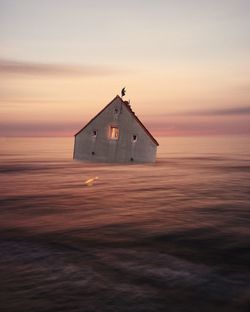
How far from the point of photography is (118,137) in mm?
49969

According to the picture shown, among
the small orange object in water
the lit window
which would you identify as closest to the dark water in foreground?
the small orange object in water

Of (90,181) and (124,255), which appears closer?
(124,255)

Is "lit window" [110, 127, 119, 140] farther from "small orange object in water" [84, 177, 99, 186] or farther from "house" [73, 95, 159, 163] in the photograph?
"small orange object in water" [84, 177, 99, 186]

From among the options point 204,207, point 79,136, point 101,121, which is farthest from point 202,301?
point 79,136

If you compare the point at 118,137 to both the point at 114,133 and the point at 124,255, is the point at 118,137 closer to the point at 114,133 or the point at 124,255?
the point at 114,133

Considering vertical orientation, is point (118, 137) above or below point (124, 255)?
above

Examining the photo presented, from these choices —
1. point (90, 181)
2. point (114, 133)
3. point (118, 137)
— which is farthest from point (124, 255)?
point (114, 133)

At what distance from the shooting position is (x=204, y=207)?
21.0 metres

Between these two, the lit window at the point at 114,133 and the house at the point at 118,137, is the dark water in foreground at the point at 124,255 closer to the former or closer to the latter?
the house at the point at 118,137

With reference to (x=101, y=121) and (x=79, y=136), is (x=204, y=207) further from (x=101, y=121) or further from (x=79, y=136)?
(x=79, y=136)

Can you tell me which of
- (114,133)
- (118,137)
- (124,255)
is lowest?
(124,255)

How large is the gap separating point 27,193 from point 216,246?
58.8 ft

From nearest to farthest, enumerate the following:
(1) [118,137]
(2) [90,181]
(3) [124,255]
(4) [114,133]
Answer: (3) [124,255] < (2) [90,181] < (1) [118,137] < (4) [114,133]

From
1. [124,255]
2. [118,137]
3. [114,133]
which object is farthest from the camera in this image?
[114,133]
